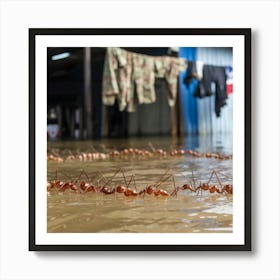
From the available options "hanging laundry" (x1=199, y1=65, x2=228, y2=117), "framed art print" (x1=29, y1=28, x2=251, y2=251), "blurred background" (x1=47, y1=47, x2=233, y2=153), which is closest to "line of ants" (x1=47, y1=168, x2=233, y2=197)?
"framed art print" (x1=29, y1=28, x2=251, y2=251)

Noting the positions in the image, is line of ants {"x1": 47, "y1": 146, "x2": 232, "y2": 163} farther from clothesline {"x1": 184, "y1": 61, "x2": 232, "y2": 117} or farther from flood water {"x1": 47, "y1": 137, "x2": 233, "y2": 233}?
clothesline {"x1": 184, "y1": 61, "x2": 232, "y2": 117}

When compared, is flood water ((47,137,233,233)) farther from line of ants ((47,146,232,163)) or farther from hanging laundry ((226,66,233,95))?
hanging laundry ((226,66,233,95))

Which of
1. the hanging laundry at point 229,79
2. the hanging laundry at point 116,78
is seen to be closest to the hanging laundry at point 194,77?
the hanging laundry at point 229,79

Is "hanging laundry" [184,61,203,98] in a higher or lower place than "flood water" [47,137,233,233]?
higher

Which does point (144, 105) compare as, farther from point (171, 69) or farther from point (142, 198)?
point (142, 198)

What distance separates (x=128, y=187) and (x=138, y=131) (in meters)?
0.22

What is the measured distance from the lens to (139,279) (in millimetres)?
1746

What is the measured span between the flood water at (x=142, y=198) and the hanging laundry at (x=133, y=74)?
6.5 inches

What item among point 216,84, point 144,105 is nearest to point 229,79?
point 216,84

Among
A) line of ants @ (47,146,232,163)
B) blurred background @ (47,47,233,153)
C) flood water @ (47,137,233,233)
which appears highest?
blurred background @ (47,47,233,153)

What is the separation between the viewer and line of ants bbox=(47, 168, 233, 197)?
1.74 metres
